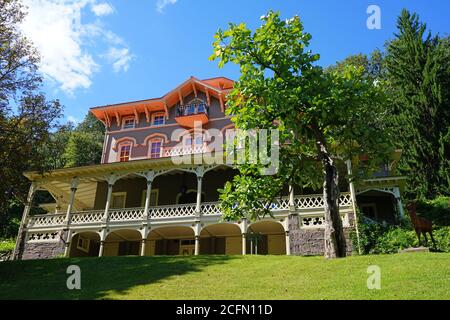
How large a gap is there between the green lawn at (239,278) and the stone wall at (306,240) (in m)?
3.58

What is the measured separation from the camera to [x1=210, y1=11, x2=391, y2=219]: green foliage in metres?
12.8

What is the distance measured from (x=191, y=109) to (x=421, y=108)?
59.5 ft

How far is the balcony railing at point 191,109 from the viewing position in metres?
29.7

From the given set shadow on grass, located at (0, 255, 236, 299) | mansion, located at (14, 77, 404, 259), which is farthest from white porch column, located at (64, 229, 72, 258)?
shadow on grass, located at (0, 255, 236, 299)

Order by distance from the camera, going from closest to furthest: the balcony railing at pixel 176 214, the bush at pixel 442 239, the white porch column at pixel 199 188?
the bush at pixel 442 239 → the balcony railing at pixel 176 214 → the white porch column at pixel 199 188

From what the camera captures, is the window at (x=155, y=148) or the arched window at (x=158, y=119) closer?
the window at (x=155, y=148)

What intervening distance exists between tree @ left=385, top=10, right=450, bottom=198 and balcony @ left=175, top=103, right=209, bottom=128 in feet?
51.4

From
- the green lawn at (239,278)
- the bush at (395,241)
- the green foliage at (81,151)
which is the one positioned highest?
the green foliage at (81,151)

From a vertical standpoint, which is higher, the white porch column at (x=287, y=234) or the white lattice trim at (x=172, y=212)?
the white lattice trim at (x=172, y=212)

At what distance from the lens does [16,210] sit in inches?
1671

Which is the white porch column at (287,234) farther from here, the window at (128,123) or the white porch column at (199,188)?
the window at (128,123)

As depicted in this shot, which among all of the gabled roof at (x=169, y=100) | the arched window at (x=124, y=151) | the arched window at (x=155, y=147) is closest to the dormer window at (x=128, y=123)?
the gabled roof at (x=169, y=100)

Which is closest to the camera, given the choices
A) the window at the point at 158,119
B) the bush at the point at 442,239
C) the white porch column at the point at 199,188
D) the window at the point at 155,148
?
the bush at the point at 442,239

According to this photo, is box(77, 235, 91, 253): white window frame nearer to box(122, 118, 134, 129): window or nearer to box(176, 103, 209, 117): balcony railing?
box(122, 118, 134, 129): window
